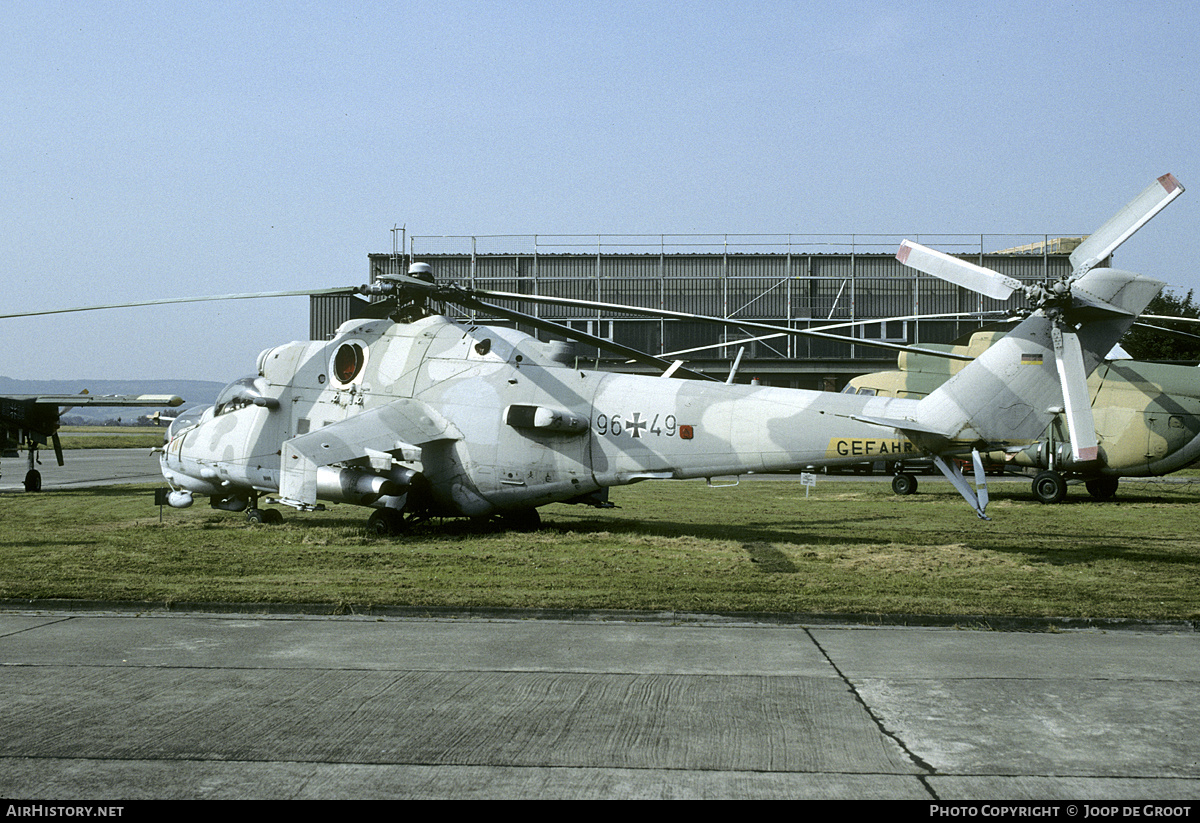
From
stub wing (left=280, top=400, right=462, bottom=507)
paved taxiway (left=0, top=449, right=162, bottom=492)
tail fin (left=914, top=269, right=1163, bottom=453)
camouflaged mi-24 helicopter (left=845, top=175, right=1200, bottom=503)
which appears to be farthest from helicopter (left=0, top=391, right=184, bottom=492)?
camouflaged mi-24 helicopter (left=845, top=175, right=1200, bottom=503)

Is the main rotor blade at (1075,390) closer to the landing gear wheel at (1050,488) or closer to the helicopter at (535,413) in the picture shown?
the helicopter at (535,413)

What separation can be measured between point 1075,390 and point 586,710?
8180 millimetres

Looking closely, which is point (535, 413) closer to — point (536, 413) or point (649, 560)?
point (536, 413)

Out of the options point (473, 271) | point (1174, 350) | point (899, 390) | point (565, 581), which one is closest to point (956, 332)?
point (1174, 350)

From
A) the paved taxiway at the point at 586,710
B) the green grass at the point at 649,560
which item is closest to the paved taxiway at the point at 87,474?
the green grass at the point at 649,560

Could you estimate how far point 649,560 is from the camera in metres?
13.2

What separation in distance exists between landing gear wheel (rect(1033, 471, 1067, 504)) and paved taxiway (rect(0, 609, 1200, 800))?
16894mm

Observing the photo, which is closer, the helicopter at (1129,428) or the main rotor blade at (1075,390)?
the main rotor blade at (1075,390)

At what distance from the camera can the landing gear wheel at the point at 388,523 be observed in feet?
52.9

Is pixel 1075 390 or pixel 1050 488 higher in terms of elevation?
pixel 1075 390

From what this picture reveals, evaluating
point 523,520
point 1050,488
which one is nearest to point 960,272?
point 523,520

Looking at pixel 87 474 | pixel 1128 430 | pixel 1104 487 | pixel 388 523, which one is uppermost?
pixel 1128 430

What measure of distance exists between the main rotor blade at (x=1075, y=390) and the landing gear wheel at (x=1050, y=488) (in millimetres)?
14205

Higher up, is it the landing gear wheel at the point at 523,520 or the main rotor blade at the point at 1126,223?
the main rotor blade at the point at 1126,223
